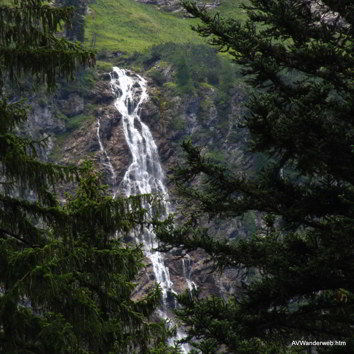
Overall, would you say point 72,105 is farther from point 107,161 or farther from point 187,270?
point 187,270

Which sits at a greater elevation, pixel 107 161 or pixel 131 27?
pixel 131 27

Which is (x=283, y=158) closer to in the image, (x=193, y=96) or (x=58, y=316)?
(x=58, y=316)

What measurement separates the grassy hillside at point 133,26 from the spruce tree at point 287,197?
332 feet

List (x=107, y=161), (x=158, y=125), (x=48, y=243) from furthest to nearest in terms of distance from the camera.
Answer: (x=158, y=125) < (x=107, y=161) < (x=48, y=243)

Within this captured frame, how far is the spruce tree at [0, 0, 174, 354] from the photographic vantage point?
7988 mm

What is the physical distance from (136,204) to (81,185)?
339 centimetres

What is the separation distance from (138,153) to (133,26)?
64282 millimetres

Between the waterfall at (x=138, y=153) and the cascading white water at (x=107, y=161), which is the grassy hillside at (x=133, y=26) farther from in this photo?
the cascading white water at (x=107, y=161)

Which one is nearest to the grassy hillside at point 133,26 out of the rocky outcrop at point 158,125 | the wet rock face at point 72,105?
the rocky outcrop at point 158,125

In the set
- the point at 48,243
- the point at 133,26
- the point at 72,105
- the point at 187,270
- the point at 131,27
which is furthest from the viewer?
the point at 133,26

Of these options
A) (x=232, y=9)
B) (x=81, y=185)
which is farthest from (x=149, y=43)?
(x=81, y=185)

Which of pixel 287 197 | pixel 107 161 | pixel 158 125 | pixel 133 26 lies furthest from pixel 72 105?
pixel 287 197

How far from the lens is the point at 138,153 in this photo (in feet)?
259

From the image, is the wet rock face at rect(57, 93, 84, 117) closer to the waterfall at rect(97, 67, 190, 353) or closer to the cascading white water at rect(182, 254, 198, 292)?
the waterfall at rect(97, 67, 190, 353)
